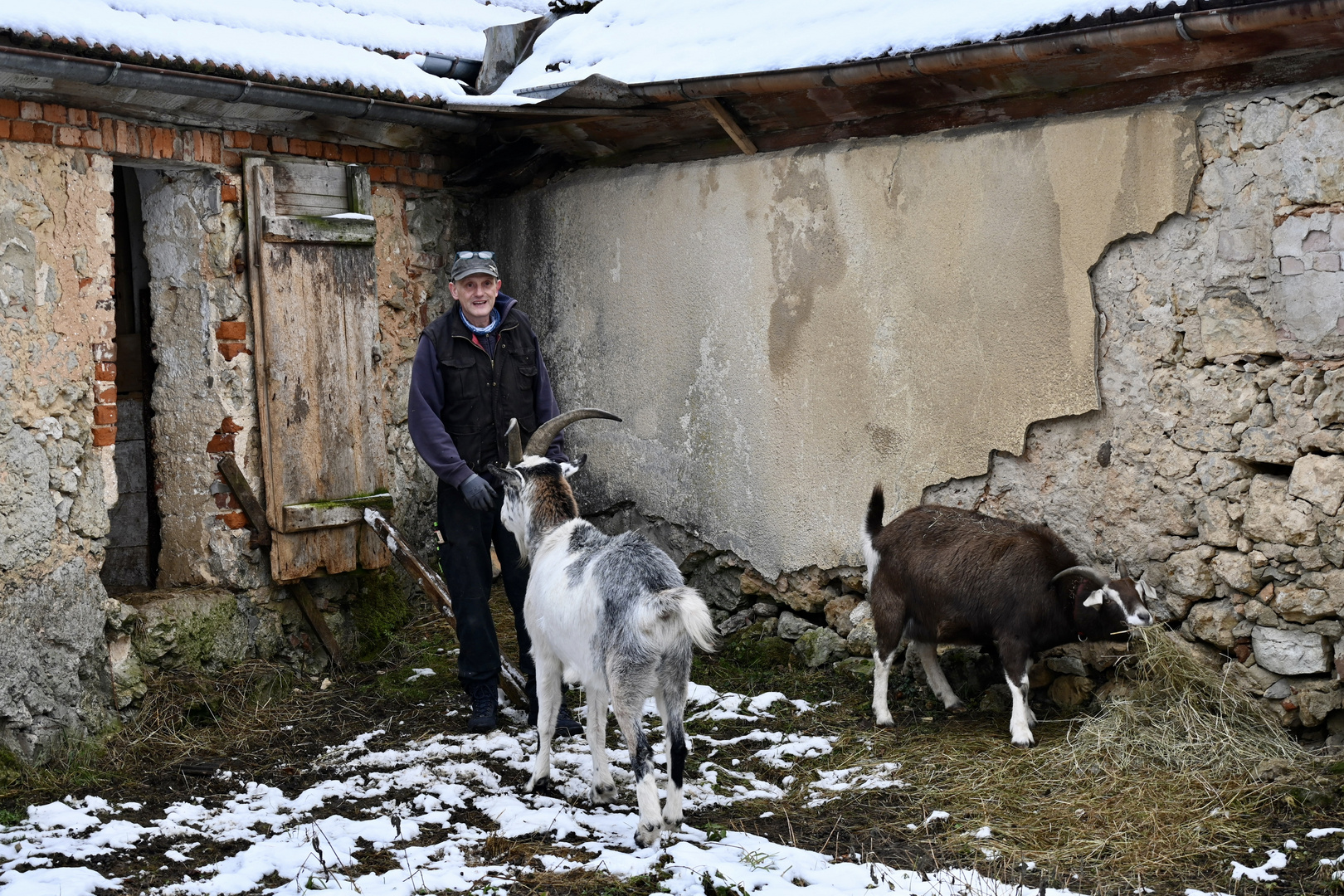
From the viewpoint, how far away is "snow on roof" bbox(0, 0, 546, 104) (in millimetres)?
5863

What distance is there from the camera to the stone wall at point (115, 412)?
5996mm

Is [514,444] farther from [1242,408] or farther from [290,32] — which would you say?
[1242,408]

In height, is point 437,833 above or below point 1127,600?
below

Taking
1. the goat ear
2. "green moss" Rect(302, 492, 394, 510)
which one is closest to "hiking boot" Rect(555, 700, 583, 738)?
the goat ear

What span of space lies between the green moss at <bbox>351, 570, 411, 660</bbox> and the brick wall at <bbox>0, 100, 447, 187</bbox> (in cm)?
250

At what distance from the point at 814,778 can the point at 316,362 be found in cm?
377

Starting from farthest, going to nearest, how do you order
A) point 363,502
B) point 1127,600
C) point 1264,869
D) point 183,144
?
point 363,502
point 183,144
point 1127,600
point 1264,869

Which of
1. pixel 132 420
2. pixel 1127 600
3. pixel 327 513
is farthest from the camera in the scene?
pixel 132 420

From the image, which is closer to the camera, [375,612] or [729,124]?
[729,124]

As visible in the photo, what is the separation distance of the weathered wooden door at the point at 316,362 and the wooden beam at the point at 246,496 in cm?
7

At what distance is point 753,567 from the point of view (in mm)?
7438

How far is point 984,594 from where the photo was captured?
235 inches

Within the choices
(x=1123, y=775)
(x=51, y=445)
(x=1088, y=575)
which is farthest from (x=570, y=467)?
(x=1123, y=775)

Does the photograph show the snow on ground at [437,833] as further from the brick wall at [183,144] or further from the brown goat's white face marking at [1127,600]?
the brick wall at [183,144]
